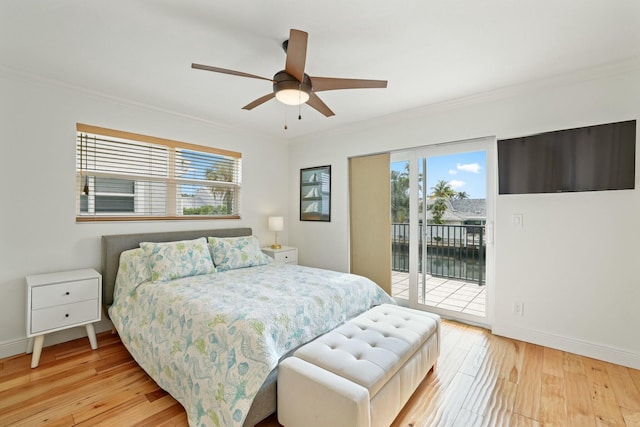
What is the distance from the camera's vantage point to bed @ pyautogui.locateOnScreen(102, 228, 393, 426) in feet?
5.32

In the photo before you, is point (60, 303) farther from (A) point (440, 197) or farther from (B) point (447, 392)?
(A) point (440, 197)

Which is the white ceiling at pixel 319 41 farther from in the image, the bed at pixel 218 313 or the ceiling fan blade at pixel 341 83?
the bed at pixel 218 313

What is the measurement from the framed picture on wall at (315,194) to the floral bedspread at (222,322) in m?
1.64

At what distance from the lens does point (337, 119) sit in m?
3.82

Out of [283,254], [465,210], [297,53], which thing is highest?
[297,53]

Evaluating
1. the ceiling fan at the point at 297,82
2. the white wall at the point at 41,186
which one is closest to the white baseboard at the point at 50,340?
the white wall at the point at 41,186

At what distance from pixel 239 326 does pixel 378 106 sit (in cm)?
276

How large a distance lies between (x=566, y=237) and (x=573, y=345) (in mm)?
968

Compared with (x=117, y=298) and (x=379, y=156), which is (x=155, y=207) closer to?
(x=117, y=298)

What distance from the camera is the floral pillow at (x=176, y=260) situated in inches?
108

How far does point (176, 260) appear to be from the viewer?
2855mm

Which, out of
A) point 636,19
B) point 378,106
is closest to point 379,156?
point 378,106

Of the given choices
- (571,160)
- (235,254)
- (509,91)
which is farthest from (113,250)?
(571,160)

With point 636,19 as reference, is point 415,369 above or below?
below
